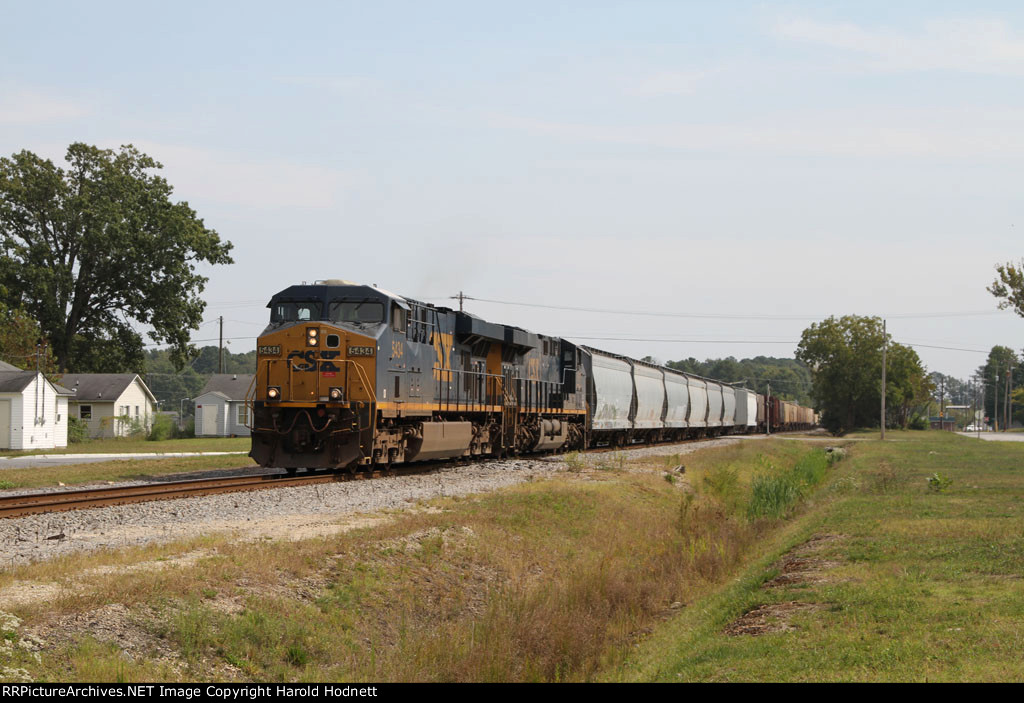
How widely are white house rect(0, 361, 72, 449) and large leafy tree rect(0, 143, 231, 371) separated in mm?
7702

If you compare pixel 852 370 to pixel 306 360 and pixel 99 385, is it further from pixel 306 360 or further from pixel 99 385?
pixel 306 360

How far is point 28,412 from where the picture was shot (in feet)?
160

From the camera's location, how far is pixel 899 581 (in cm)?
1101

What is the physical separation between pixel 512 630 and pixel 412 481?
35.0 feet

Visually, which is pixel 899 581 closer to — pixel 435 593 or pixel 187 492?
pixel 435 593

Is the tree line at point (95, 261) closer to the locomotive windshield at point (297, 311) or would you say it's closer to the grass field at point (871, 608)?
the locomotive windshield at point (297, 311)

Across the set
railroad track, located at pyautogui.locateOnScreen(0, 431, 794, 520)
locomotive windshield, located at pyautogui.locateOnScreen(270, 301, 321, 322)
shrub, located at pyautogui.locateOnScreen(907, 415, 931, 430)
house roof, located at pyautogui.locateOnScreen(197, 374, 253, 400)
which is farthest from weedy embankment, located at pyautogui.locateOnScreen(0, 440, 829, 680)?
shrub, located at pyautogui.locateOnScreen(907, 415, 931, 430)

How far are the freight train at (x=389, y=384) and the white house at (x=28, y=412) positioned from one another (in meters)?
29.1

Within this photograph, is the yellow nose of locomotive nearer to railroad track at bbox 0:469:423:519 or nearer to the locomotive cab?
the locomotive cab

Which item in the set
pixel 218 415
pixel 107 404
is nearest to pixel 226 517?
pixel 218 415

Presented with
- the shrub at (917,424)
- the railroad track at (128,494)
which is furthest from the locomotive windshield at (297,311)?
the shrub at (917,424)

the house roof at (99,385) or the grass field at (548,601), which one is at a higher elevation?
the house roof at (99,385)

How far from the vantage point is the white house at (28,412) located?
158 ft
